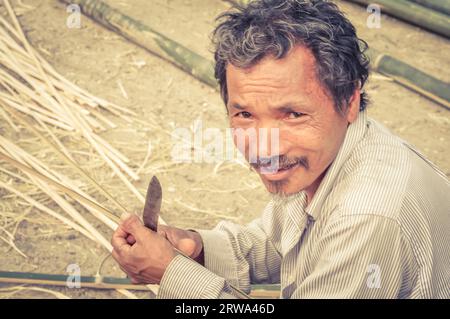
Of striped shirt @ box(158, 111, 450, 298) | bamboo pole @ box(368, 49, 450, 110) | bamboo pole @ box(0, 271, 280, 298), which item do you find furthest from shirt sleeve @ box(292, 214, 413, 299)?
bamboo pole @ box(368, 49, 450, 110)

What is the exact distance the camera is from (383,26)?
5.79 metres

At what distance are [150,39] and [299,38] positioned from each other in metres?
3.28

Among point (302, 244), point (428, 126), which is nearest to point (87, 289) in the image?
point (302, 244)

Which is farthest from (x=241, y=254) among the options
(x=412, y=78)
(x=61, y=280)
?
(x=412, y=78)

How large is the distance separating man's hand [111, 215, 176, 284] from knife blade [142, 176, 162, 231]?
0.03 m

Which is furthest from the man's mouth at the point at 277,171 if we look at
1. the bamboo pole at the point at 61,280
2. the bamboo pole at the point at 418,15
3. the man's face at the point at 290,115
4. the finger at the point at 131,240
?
the bamboo pole at the point at 418,15

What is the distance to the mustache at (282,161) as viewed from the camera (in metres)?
2.13

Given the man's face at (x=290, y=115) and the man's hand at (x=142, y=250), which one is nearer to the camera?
the man's face at (x=290, y=115)

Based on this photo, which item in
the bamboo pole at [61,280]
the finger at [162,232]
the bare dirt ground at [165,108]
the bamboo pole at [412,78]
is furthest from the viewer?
the bamboo pole at [412,78]

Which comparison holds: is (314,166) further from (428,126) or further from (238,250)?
(428,126)

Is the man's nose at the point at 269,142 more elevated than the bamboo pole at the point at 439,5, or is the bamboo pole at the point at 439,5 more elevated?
the man's nose at the point at 269,142

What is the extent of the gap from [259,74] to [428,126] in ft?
9.27

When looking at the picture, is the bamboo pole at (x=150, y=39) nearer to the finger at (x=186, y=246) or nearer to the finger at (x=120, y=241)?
the finger at (x=186, y=246)

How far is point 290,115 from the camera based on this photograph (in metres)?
2.14
